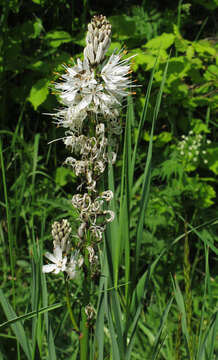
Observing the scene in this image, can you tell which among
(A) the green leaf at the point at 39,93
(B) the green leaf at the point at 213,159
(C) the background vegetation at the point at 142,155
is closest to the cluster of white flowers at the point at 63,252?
(C) the background vegetation at the point at 142,155

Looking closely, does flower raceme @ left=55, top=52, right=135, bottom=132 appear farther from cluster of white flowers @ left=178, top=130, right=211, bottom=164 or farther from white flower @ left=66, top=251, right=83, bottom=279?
cluster of white flowers @ left=178, top=130, right=211, bottom=164

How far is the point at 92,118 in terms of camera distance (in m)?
1.21

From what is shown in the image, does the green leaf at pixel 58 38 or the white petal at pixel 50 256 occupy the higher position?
the green leaf at pixel 58 38

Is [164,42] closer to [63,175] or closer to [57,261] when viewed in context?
[63,175]

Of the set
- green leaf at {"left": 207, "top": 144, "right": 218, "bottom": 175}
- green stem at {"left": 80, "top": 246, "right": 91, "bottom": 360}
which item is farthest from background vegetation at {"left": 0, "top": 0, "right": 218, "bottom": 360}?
green stem at {"left": 80, "top": 246, "right": 91, "bottom": 360}

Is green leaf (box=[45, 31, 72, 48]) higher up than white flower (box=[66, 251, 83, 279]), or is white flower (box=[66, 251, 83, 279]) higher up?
green leaf (box=[45, 31, 72, 48])

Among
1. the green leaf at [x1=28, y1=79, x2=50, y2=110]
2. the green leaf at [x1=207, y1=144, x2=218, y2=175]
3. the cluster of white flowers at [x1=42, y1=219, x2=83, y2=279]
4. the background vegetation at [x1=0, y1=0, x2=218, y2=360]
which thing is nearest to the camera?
the cluster of white flowers at [x1=42, y1=219, x2=83, y2=279]

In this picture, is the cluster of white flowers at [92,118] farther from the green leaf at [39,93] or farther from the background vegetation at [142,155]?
the green leaf at [39,93]

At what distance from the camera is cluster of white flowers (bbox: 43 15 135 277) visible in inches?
47.1

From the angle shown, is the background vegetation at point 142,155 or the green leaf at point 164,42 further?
the green leaf at point 164,42

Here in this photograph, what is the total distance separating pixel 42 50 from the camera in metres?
3.24

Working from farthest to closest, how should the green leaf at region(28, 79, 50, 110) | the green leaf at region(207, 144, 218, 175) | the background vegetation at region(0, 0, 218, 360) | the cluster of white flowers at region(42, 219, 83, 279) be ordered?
the green leaf at region(207, 144, 218, 175)
the green leaf at region(28, 79, 50, 110)
the background vegetation at region(0, 0, 218, 360)
the cluster of white flowers at region(42, 219, 83, 279)

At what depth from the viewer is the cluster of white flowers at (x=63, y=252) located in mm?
1177

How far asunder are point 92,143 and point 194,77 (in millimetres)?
1760
